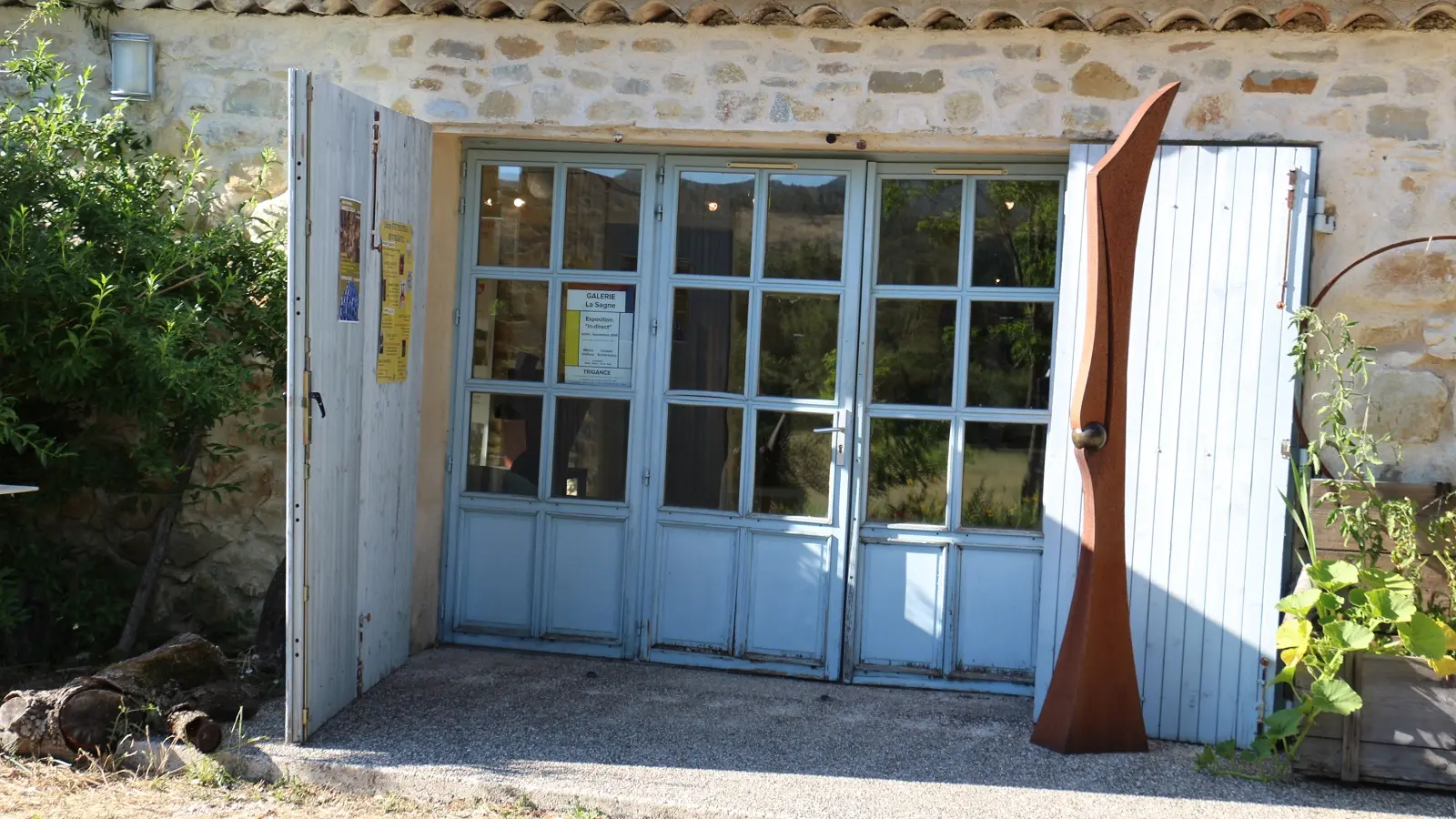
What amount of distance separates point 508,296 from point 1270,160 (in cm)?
289

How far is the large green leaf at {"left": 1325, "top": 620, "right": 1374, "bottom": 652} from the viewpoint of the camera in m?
3.88

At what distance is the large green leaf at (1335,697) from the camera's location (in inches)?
151

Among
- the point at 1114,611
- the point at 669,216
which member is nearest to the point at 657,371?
the point at 669,216

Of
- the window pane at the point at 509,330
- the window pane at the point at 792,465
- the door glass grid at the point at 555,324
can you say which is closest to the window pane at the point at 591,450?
the door glass grid at the point at 555,324

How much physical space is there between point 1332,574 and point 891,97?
219 centimetres

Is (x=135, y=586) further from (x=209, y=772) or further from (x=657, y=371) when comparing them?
(x=657, y=371)

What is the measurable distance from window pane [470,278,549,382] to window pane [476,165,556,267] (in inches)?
4.1

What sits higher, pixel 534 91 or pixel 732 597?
pixel 534 91

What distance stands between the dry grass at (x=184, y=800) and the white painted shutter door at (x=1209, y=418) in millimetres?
2101

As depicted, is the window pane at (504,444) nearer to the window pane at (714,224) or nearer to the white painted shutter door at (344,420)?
the white painted shutter door at (344,420)

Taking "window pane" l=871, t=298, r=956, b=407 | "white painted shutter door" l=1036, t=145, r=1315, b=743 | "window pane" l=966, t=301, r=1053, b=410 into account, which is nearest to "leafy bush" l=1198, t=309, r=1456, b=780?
"white painted shutter door" l=1036, t=145, r=1315, b=743

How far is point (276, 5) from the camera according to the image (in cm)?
504

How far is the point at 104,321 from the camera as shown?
15.0 ft

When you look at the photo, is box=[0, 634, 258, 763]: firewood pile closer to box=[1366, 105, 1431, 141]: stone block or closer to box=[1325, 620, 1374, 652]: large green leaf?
box=[1325, 620, 1374, 652]: large green leaf
